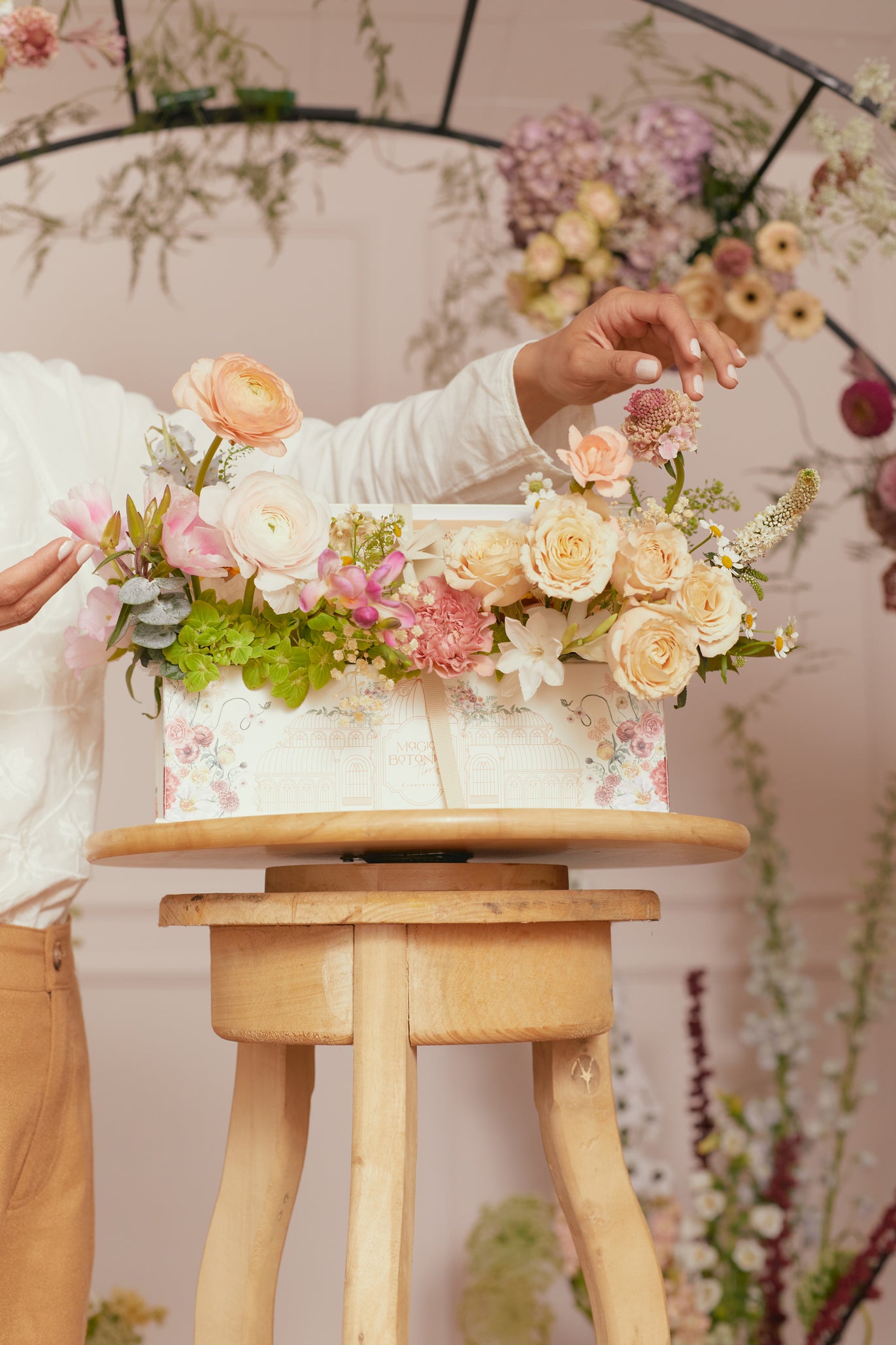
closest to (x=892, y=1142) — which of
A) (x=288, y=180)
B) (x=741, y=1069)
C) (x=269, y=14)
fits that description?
(x=741, y=1069)

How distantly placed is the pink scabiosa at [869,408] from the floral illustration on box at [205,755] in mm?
1087

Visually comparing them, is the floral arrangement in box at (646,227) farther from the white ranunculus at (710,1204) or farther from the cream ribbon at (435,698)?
the white ranunculus at (710,1204)

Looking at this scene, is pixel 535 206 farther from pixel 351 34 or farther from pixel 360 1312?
pixel 360 1312

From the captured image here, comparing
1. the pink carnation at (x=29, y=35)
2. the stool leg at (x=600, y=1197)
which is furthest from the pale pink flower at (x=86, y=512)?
the pink carnation at (x=29, y=35)

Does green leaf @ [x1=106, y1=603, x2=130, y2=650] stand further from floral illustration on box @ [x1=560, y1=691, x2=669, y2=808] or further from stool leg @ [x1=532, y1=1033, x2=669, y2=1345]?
stool leg @ [x1=532, y1=1033, x2=669, y2=1345]

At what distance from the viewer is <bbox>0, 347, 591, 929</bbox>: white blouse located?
1137 millimetres

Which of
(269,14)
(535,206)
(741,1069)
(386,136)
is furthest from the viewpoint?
(386,136)

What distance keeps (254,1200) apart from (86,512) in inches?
24.3

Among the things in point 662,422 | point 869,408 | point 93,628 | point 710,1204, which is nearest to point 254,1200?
point 93,628

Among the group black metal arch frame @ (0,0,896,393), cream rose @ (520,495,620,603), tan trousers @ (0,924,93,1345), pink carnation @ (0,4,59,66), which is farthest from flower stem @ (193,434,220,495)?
black metal arch frame @ (0,0,896,393)

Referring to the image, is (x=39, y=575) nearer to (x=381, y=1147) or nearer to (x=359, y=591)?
(x=359, y=591)

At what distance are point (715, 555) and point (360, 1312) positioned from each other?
2.02ft

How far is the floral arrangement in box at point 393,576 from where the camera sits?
886 millimetres

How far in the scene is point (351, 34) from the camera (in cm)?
204
